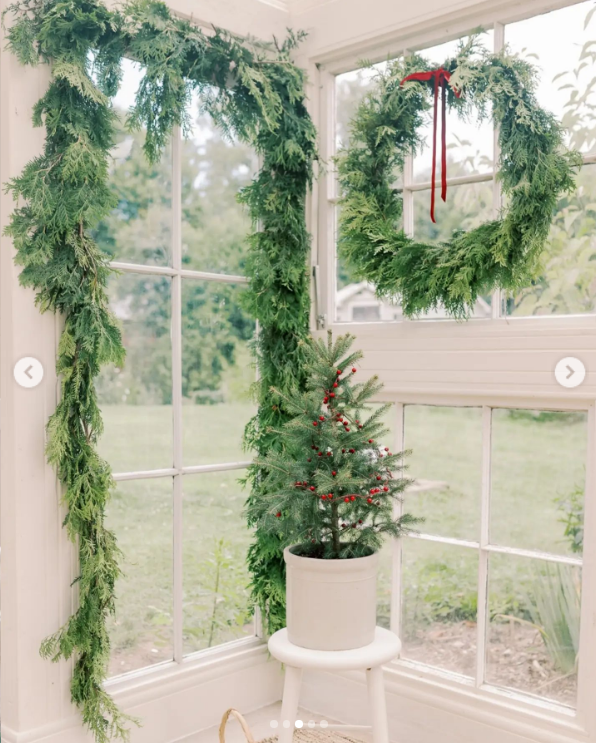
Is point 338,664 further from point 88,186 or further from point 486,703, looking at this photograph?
point 88,186

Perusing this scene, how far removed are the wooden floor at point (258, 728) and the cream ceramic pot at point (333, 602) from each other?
62 centimetres

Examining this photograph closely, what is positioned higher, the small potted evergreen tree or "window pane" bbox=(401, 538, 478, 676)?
the small potted evergreen tree

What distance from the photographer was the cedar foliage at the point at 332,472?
1.86m

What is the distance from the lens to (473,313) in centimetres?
217

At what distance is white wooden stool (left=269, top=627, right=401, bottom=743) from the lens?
1.79m

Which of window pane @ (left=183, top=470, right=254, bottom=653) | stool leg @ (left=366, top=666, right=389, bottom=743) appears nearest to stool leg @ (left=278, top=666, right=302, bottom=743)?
stool leg @ (left=366, top=666, right=389, bottom=743)

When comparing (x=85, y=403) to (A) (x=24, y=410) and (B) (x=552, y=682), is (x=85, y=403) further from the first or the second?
(B) (x=552, y=682)

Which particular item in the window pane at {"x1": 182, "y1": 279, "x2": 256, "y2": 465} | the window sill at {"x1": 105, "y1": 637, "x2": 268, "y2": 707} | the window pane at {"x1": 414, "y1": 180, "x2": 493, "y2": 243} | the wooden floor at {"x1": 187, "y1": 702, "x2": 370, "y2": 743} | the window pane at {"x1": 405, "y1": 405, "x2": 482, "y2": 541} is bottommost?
the wooden floor at {"x1": 187, "y1": 702, "x2": 370, "y2": 743}

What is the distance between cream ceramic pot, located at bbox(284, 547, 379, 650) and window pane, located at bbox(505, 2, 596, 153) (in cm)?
128

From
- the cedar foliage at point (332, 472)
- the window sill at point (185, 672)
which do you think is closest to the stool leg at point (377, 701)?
the cedar foliage at point (332, 472)

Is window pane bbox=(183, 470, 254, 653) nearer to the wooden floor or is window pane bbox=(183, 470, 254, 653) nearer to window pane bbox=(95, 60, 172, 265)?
the wooden floor

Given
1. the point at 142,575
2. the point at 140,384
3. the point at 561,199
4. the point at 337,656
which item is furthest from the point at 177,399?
the point at 561,199

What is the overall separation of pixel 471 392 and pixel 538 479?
1.02 feet

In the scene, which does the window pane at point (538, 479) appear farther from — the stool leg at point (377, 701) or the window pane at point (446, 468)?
the stool leg at point (377, 701)
